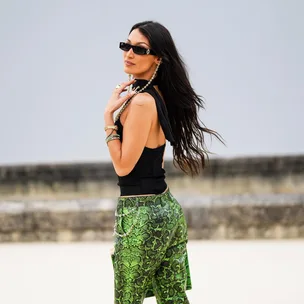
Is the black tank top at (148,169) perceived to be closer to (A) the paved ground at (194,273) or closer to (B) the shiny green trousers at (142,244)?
(B) the shiny green trousers at (142,244)

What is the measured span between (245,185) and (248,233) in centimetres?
157

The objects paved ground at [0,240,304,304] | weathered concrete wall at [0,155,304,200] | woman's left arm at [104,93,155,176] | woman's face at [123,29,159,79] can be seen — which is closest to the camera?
woman's left arm at [104,93,155,176]

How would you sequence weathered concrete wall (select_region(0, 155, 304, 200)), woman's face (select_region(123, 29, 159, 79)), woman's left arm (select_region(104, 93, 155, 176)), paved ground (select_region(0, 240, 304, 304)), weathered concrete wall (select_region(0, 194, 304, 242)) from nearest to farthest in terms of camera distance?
woman's left arm (select_region(104, 93, 155, 176)) < woman's face (select_region(123, 29, 159, 79)) < paved ground (select_region(0, 240, 304, 304)) < weathered concrete wall (select_region(0, 194, 304, 242)) < weathered concrete wall (select_region(0, 155, 304, 200))

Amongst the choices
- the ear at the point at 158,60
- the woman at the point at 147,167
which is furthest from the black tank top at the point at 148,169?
the ear at the point at 158,60

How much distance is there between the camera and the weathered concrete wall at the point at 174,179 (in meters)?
7.02

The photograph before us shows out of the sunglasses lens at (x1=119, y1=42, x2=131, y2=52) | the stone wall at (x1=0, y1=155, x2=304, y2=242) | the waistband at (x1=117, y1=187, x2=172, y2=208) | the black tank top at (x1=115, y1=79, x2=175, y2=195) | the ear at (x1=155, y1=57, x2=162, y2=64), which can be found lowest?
the stone wall at (x1=0, y1=155, x2=304, y2=242)

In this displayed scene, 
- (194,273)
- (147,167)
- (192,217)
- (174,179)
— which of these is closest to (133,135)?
(147,167)

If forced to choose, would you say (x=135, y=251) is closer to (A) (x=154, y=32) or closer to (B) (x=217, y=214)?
(A) (x=154, y=32)

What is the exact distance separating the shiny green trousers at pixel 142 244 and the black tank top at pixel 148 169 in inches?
1.3

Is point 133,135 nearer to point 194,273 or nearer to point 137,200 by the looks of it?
point 137,200

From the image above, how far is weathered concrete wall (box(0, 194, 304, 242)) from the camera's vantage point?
17.9 feet

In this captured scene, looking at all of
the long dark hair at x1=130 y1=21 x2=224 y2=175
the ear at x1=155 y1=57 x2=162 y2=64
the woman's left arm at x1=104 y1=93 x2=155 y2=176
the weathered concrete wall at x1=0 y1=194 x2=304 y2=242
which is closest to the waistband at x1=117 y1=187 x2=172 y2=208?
the woman's left arm at x1=104 y1=93 x2=155 y2=176

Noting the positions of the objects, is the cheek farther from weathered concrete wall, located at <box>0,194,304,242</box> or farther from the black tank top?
weathered concrete wall, located at <box>0,194,304,242</box>

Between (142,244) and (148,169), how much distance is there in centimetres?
28
